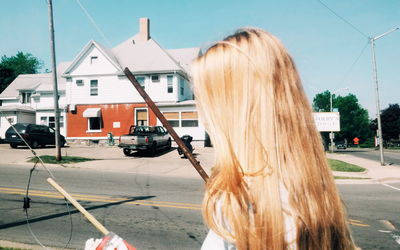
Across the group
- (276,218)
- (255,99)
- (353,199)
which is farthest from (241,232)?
(353,199)

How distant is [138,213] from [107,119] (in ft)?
73.8

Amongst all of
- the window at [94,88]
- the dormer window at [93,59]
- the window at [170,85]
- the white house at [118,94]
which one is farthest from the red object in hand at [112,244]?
the dormer window at [93,59]

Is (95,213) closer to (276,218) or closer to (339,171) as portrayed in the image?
(276,218)

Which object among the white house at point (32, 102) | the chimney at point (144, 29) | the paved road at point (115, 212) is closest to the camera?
the paved road at point (115, 212)

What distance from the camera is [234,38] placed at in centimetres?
118

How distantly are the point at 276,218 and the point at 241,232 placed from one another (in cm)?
13

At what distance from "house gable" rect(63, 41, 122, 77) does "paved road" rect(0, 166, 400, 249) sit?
18.9m

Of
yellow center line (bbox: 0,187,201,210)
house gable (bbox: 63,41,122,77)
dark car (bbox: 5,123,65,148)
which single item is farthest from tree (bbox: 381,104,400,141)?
yellow center line (bbox: 0,187,201,210)

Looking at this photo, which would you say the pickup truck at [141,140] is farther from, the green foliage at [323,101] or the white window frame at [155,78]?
the green foliage at [323,101]

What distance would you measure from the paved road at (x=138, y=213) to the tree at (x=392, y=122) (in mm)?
60360

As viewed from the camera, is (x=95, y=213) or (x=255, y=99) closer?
(x=255, y=99)

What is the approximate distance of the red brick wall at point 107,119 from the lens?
1055 inches

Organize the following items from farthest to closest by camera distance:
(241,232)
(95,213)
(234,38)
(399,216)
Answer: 1. (399,216)
2. (95,213)
3. (234,38)
4. (241,232)

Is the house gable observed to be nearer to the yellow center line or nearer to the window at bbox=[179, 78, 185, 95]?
the window at bbox=[179, 78, 185, 95]
